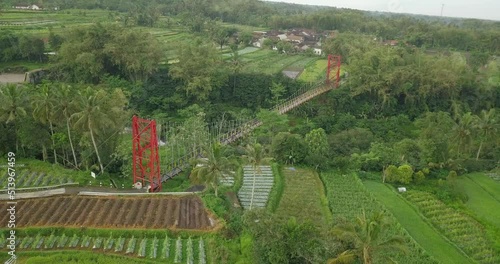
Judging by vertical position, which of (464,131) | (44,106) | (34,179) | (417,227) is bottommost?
(417,227)

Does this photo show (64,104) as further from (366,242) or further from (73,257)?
(366,242)

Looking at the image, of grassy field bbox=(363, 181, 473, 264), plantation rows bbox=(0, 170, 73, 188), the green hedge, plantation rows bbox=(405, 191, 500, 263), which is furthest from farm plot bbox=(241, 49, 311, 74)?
plantation rows bbox=(0, 170, 73, 188)

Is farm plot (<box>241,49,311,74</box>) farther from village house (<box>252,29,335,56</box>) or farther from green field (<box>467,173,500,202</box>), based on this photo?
green field (<box>467,173,500,202</box>)

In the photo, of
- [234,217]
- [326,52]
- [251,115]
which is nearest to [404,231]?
[234,217]

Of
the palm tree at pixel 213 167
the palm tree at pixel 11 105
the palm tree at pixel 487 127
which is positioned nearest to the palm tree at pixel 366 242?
the palm tree at pixel 213 167

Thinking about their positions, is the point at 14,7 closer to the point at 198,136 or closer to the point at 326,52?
the point at 326,52

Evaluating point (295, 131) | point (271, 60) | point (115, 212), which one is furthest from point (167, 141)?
point (271, 60)

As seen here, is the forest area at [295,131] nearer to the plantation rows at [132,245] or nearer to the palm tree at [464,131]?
the palm tree at [464,131]
